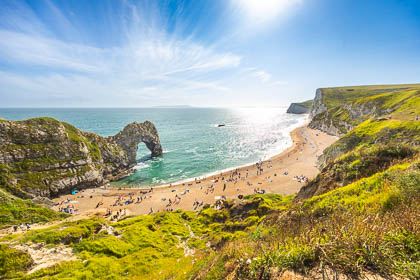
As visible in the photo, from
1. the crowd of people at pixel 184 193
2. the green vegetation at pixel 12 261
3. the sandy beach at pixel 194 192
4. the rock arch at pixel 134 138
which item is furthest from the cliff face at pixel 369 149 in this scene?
the rock arch at pixel 134 138

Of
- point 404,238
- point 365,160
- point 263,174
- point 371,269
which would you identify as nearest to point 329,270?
point 371,269

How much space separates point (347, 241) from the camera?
314 centimetres

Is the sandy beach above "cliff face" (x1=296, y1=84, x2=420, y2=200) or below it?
below

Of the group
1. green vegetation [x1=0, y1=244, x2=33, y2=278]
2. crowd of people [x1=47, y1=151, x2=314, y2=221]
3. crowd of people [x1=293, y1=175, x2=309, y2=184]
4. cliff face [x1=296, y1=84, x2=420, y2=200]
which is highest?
cliff face [x1=296, y1=84, x2=420, y2=200]

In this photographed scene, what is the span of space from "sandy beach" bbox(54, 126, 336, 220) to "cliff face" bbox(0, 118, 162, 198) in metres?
4.09

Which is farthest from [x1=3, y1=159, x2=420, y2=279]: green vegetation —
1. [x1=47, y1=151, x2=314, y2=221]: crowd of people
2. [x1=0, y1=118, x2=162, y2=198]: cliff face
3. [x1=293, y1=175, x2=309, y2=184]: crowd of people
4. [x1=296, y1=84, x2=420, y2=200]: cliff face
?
[x1=293, y1=175, x2=309, y2=184]: crowd of people

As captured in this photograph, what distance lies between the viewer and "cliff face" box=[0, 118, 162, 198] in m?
31.2

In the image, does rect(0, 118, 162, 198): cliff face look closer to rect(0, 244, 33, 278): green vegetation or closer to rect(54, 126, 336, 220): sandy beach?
rect(54, 126, 336, 220): sandy beach

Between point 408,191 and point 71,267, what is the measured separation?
16446 millimetres

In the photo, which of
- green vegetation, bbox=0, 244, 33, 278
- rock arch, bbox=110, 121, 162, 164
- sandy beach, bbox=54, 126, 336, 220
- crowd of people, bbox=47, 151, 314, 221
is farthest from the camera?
rock arch, bbox=110, 121, 162, 164

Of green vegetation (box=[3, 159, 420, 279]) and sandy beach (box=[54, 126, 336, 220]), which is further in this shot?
sandy beach (box=[54, 126, 336, 220])

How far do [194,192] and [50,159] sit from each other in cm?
3383

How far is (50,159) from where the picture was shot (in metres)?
36.6

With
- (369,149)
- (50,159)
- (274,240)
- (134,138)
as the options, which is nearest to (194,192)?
(134,138)
